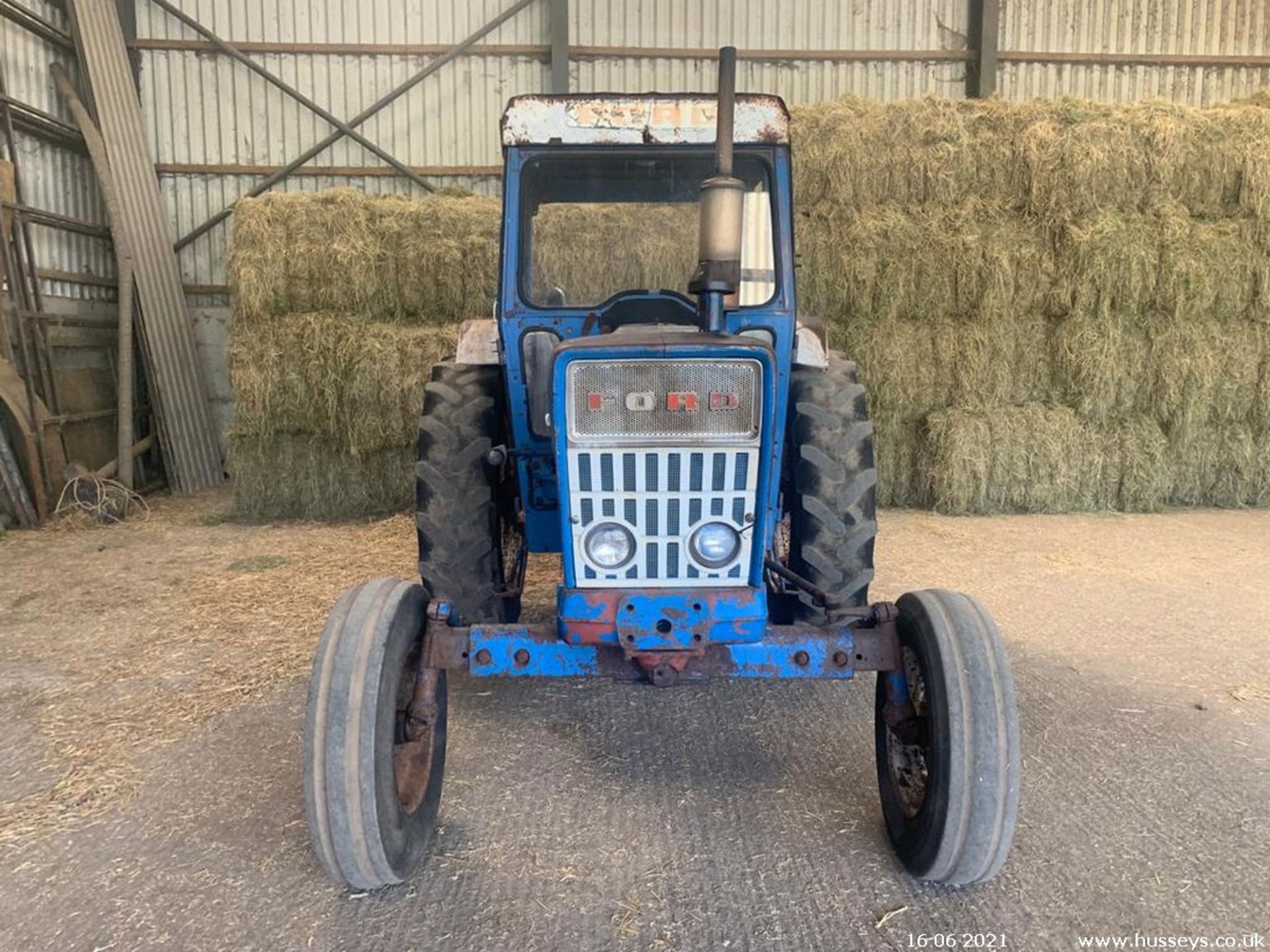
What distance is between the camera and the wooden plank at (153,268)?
8430 mm

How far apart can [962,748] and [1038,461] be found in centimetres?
580

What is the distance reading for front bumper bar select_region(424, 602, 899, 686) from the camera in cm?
252

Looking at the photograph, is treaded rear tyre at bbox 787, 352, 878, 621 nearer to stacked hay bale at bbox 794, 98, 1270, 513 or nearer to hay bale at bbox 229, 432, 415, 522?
stacked hay bale at bbox 794, 98, 1270, 513

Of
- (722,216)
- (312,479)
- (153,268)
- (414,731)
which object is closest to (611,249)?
(722,216)

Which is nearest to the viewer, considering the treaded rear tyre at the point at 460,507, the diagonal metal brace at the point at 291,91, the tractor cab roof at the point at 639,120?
the tractor cab roof at the point at 639,120

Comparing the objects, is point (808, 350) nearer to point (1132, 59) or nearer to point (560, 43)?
point (560, 43)

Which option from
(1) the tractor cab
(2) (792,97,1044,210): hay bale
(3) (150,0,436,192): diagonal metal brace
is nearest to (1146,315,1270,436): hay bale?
(2) (792,97,1044,210): hay bale

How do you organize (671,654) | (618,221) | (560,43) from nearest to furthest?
(671,654)
(618,221)
(560,43)

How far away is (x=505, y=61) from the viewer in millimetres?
9320

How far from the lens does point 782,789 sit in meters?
2.92

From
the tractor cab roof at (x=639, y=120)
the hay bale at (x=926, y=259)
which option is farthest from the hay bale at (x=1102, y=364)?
the tractor cab roof at (x=639, y=120)

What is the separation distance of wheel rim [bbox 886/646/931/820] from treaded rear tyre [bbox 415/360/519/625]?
154cm

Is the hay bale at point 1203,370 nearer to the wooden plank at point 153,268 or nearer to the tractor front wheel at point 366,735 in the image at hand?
the tractor front wheel at point 366,735

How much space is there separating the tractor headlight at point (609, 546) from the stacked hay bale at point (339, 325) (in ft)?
16.0
